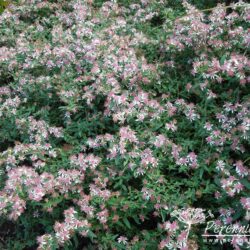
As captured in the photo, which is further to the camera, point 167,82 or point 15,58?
point 15,58

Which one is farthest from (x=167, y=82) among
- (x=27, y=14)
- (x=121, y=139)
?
(x=27, y=14)

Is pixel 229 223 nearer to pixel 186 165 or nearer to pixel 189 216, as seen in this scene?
pixel 189 216

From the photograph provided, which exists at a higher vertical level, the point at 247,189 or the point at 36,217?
the point at 247,189

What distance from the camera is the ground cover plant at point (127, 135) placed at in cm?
284

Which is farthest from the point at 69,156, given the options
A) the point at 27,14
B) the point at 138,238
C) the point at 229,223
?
the point at 27,14

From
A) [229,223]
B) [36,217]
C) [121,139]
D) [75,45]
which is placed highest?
[75,45]

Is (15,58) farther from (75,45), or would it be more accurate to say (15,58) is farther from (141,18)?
(141,18)

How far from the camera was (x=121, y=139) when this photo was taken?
3.01 meters

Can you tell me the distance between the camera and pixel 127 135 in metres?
3.02

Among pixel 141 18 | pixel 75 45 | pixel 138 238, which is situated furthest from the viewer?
pixel 141 18

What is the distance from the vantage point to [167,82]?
12.0 feet

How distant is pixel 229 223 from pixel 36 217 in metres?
1.44

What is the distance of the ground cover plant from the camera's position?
2.84 metres

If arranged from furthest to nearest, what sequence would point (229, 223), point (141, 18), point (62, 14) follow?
point (62, 14), point (141, 18), point (229, 223)
